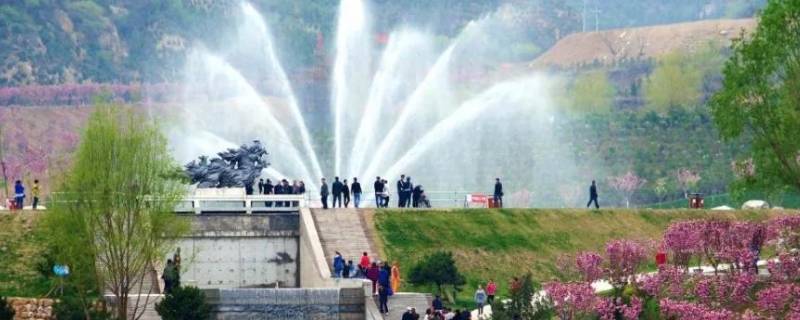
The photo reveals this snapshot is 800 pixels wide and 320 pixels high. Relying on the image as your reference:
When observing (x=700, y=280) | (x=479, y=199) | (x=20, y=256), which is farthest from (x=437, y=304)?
(x=479, y=199)

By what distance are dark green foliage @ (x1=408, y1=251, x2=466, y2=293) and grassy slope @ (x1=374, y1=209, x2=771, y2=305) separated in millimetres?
1665

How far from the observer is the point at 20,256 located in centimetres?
7569

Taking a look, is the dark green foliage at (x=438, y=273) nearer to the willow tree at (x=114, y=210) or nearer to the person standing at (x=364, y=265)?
the person standing at (x=364, y=265)

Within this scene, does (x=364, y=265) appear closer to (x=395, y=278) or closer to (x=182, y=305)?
(x=395, y=278)

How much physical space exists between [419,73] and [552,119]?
2468 centimetres

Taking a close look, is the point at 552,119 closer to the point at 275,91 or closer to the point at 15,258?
the point at 275,91

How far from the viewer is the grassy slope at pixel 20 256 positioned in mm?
73062

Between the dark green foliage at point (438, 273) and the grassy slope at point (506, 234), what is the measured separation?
1665 mm

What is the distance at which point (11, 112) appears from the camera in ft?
566

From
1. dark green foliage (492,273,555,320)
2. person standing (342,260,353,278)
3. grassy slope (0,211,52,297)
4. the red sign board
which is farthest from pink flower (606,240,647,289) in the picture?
the red sign board

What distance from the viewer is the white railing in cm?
8000

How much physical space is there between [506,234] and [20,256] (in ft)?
53.5

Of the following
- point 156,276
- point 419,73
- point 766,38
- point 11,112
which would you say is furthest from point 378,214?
point 11,112

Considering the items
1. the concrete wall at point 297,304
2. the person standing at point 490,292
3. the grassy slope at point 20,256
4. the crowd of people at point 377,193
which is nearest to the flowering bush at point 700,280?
the person standing at point 490,292
